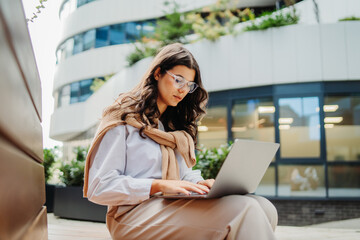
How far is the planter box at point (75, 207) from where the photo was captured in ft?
14.5

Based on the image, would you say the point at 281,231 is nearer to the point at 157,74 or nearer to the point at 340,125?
the point at 157,74

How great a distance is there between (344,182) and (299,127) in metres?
1.41

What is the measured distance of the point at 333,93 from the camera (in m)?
6.97

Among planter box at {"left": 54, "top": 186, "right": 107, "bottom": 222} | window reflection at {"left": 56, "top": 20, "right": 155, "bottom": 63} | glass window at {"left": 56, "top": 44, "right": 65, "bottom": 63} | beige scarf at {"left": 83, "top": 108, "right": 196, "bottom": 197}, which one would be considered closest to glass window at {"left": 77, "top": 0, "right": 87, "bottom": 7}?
window reflection at {"left": 56, "top": 20, "right": 155, "bottom": 63}

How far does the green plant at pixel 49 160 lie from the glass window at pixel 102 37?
913 centimetres

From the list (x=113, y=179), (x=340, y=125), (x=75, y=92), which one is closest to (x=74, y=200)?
(x=113, y=179)

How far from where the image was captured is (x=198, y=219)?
1.20 metres

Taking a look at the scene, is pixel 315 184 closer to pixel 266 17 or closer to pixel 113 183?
pixel 266 17

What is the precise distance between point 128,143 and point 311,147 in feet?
20.7

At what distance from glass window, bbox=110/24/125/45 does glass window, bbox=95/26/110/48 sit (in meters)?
0.25

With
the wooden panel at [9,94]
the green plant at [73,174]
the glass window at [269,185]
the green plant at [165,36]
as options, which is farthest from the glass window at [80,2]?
the wooden panel at [9,94]

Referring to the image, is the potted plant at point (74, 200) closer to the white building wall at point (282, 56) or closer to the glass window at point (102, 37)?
the white building wall at point (282, 56)

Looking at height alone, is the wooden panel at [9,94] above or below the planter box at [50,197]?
above

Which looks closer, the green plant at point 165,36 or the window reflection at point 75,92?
the green plant at point 165,36
